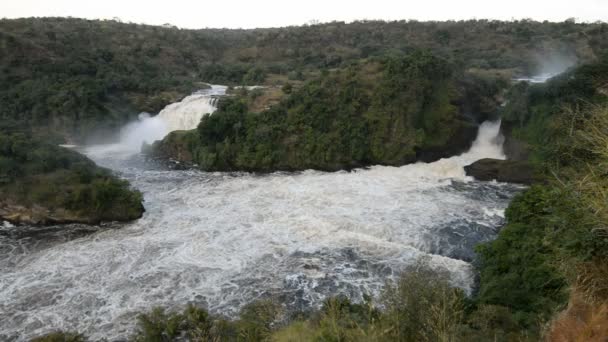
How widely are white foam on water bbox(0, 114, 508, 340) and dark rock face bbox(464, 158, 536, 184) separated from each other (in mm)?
727

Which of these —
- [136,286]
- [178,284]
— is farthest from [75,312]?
[178,284]

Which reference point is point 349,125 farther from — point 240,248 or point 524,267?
point 524,267

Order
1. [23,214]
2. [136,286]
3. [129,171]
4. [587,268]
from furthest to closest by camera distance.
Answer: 1. [129,171]
2. [23,214]
3. [136,286]
4. [587,268]

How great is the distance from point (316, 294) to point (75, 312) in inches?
254

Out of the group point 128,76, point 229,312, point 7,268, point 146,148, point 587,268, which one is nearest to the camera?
point 587,268

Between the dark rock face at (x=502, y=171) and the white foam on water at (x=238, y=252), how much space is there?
2.39ft

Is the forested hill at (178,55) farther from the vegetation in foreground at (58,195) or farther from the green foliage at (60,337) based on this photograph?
the green foliage at (60,337)

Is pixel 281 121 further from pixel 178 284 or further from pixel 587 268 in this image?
pixel 587 268

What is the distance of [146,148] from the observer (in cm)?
2733

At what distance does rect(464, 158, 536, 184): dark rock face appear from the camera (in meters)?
19.6

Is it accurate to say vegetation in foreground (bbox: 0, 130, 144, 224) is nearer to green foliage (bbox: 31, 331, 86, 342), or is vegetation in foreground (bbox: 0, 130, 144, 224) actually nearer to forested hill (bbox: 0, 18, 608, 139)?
green foliage (bbox: 31, 331, 86, 342)

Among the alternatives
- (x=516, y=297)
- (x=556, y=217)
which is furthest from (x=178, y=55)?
(x=556, y=217)

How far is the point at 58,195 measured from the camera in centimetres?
1616

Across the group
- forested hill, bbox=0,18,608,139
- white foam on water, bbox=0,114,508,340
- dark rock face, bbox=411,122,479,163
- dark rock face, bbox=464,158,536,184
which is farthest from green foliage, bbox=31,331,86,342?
forested hill, bbox=0,18,608,139
